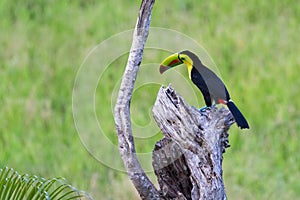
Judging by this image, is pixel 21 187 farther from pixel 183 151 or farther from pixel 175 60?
pixel 175 60

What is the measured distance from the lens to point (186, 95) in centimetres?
422

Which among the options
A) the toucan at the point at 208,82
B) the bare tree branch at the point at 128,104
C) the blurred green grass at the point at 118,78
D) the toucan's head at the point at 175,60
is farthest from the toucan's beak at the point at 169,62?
the blurred green grass at the point at 118,78

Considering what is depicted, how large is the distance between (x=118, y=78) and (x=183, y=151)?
5.03 m

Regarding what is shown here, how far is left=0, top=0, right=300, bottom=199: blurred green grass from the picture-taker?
7059 mm

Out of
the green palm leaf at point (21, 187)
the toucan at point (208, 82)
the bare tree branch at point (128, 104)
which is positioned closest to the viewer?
the green palm leaf at point (21, 187)

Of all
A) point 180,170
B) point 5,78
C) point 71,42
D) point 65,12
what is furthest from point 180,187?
point 65,12

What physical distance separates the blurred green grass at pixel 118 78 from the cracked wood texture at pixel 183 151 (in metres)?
2.85

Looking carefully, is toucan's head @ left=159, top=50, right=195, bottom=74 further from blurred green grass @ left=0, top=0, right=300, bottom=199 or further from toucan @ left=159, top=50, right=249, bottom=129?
blurred green grass @ left=0, top=0, right=300, bottom=199

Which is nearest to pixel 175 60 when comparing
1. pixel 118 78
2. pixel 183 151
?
pixel 183 151

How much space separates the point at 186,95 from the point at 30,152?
335 centimetres

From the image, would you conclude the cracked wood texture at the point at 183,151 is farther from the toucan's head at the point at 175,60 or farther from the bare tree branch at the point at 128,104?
the toucan's head at the point at 175,60

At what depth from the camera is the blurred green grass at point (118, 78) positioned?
23.2ft

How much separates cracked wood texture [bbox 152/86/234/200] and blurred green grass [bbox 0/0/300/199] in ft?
9.35

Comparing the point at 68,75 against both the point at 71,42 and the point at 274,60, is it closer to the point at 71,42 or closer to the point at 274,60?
the point at 71,42
